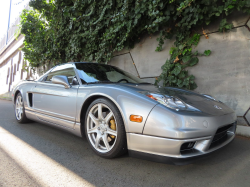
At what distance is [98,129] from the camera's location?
2029mm

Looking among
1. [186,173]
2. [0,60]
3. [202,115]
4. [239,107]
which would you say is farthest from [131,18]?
[0,60]

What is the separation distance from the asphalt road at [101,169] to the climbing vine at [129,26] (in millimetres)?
2358

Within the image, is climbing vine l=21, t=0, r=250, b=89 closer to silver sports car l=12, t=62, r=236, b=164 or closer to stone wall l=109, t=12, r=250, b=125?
stone wall l=109, t=12, r=250, b=125

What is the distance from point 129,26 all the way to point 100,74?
2.47 m

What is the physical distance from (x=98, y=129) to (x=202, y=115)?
1.12 m

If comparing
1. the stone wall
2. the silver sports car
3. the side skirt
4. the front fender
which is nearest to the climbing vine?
the stone wall

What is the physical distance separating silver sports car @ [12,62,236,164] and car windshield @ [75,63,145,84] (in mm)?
14

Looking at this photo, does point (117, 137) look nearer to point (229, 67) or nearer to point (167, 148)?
point (167, 148)

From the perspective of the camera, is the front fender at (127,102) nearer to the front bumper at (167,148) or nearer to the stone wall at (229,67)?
the front bumper at (167,148)

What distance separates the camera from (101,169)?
1.72 metres

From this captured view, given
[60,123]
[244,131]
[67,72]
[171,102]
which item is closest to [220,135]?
[171,102]

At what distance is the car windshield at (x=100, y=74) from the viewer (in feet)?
8.15

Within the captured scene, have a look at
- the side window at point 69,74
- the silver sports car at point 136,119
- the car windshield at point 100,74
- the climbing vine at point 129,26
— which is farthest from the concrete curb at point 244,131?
the side window at point 69,74

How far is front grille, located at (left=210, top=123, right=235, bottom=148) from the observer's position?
1.70 metres
